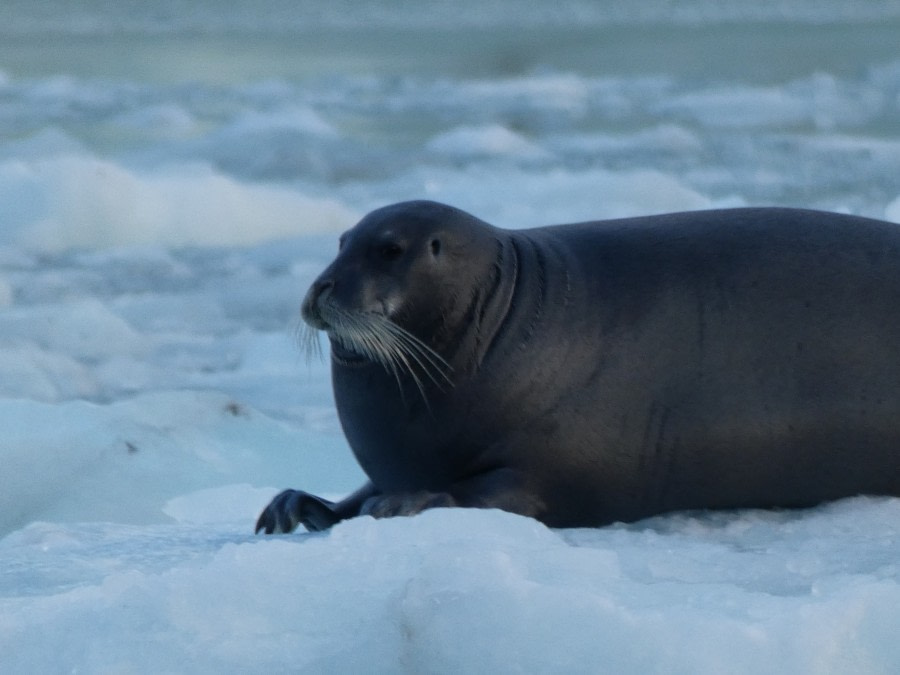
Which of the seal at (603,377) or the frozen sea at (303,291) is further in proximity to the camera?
the seal at (603,377)

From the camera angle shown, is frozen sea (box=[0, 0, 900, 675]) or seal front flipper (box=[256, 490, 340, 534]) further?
seal front flipper (box=[256, 490, 340, 534])

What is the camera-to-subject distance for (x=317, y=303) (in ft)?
9.55

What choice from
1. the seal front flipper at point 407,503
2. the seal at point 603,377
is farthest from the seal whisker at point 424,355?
the seal front flipper at point 407,503

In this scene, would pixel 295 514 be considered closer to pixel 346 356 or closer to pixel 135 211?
pixel 346 356

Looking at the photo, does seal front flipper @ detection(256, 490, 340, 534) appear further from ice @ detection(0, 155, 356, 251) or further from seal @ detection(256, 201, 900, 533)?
ice @ detection(0, 155, 356, 251)

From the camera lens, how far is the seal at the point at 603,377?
295 cm

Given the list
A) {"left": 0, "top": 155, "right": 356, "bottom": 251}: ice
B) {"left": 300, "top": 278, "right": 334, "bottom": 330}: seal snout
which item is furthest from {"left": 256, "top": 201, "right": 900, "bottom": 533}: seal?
{"left": 0, "top": 155, "right": 356, "bottom": 251}: ice

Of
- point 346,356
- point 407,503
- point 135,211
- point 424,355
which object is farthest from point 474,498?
point 135,211

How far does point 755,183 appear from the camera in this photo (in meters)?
9.16

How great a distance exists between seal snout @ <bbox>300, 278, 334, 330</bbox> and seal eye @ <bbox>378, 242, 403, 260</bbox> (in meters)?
0.13

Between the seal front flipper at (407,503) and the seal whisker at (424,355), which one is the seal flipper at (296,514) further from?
the seal whisker at (424,355)

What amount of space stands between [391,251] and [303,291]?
4169 mm

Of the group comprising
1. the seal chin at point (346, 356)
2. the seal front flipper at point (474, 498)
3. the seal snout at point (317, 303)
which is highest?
the seal snout at point (317, 303)

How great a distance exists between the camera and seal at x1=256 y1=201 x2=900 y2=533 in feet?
9.68
